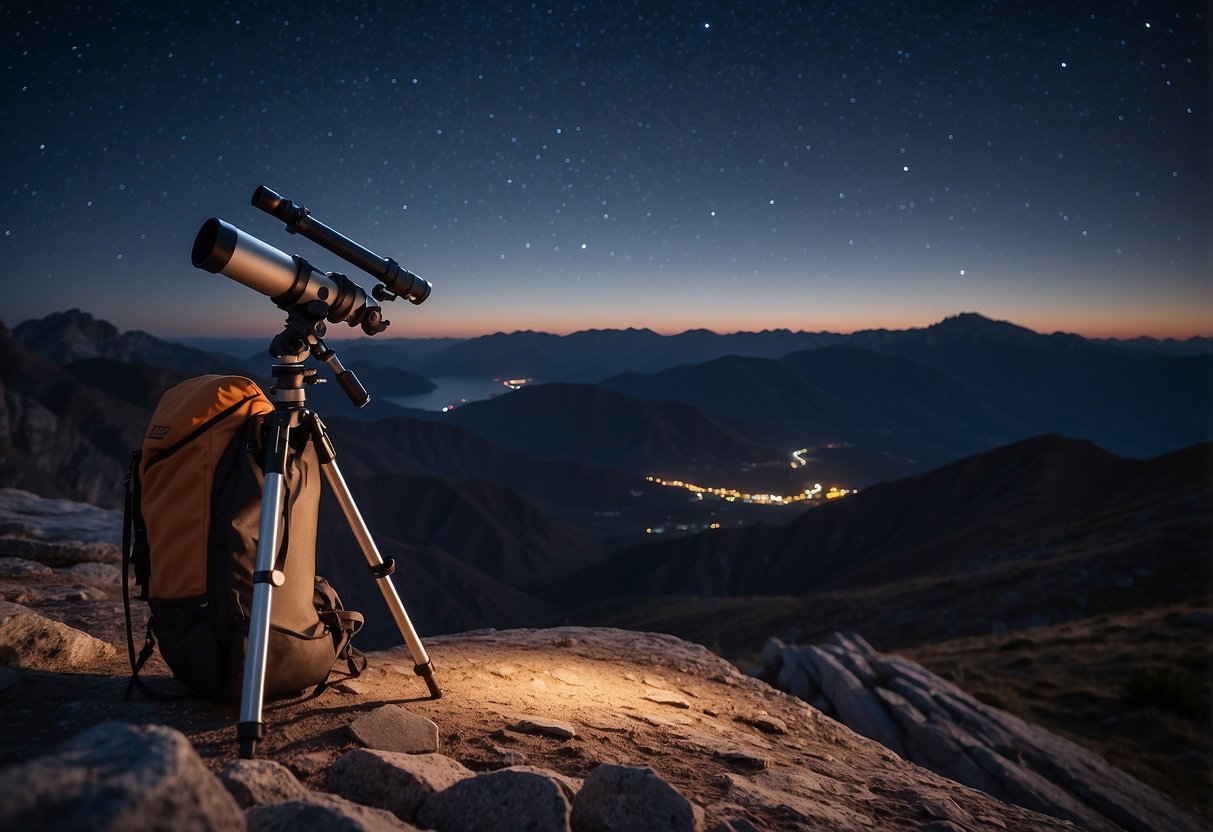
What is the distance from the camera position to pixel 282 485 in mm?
2947

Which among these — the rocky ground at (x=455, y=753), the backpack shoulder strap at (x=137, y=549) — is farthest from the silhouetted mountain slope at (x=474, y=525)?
the backpack shoulder strap at (x=137, y=549)

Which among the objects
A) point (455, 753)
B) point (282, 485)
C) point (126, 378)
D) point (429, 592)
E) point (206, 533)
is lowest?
point (429, 592)

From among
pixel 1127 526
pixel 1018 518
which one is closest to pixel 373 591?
pixel 1018 518

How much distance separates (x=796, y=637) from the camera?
81.0 ft

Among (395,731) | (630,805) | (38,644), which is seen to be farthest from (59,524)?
(630,805)

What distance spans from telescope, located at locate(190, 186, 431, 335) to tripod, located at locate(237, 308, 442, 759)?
0.12 meters

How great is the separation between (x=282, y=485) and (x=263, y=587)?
53 centimetres

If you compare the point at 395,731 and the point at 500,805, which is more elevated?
the point at 500,805

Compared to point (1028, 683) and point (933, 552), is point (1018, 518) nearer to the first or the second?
point (933, 552)

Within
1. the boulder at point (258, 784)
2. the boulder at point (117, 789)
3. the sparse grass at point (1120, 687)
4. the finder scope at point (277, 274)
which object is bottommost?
the sparse grass at point (1120, 687)

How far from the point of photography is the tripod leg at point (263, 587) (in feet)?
7.88

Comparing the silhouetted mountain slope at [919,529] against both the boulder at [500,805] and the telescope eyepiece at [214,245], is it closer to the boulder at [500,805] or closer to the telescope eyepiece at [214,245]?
the boulder at [500,805]

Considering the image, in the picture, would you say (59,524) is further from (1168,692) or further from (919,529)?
(919,529)

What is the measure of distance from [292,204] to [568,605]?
8980 centimetres
